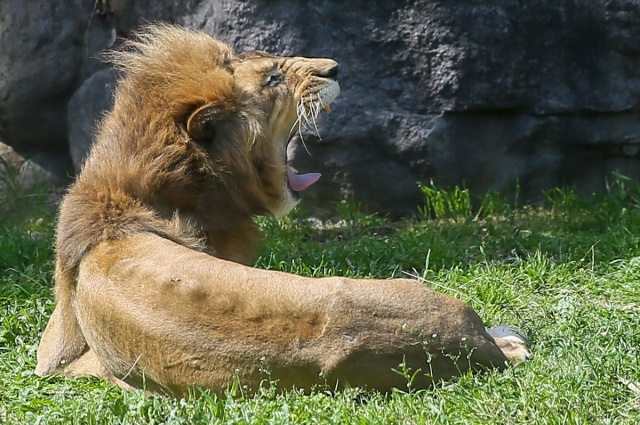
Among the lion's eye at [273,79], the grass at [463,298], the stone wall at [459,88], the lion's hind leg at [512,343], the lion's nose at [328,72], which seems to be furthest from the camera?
the stone wall at [459,88]

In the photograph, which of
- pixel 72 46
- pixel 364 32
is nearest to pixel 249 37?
pixel 364 32

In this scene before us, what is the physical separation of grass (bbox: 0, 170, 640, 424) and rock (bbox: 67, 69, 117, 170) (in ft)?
1.73

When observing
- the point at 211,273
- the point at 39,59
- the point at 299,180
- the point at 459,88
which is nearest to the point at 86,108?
the point at 39,59

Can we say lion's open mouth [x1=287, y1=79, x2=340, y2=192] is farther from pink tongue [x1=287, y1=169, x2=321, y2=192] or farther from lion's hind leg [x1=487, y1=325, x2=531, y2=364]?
lion's hind leg [x1=487, y1=325, x2=531, y2=364]

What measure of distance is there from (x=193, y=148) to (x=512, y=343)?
1.58 m

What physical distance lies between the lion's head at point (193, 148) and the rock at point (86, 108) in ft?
11.5

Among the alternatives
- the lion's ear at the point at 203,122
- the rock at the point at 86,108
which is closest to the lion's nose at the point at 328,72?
the lion's ear at the point at 203,122

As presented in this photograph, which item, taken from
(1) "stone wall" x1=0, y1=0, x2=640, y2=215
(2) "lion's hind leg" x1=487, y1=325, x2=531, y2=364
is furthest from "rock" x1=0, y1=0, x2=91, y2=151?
(2) "lion's hind leg" x1=487, y1=325, x2=531, y2=364

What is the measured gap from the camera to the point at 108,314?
4.01 m

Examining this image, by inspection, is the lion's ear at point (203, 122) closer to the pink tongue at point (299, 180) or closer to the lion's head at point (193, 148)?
the lion's head at point (193, 148)

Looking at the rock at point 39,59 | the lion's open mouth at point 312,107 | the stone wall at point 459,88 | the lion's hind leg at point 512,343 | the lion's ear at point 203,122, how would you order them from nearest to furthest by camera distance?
the lion's hind leg at point 512,343 < the lion's ear at point 203,122 < the lion's open mouth at point 312,107 < the stone wall at point 459,88 < the rock at point 39,59

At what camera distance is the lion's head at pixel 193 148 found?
4.42 meters

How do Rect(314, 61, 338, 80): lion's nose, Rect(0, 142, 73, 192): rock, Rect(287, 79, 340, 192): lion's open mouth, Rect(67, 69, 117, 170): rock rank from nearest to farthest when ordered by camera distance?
Rect(287, 79, 340, 192): lion's open mouth
Rect(314, 61, 338, 80): lion's nose
Rect(67, 69, 117, 170): rock
Rect(0, 142, 73, 192): rock

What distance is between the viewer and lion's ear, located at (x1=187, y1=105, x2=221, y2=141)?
4551mm
